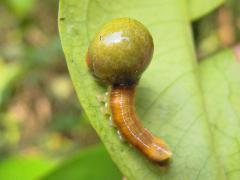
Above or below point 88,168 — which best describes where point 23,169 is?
below

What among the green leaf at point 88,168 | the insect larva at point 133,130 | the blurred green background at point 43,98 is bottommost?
the blurred green background at point 43,98

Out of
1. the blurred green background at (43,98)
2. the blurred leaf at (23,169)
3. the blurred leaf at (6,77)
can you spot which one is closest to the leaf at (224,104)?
the blurred green background at (43,98)

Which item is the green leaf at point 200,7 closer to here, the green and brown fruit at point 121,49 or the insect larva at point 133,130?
the green and brown fruit at point 121,49

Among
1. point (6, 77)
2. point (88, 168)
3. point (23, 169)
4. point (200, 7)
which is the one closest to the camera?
point (200, 7)

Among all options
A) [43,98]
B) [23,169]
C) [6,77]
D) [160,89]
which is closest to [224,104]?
[160,89]

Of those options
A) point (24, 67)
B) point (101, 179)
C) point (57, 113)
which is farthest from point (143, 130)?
point (57, 113)

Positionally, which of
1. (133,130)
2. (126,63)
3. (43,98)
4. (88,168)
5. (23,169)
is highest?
(126,63)

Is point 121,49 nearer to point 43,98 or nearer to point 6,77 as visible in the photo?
point 6,77
